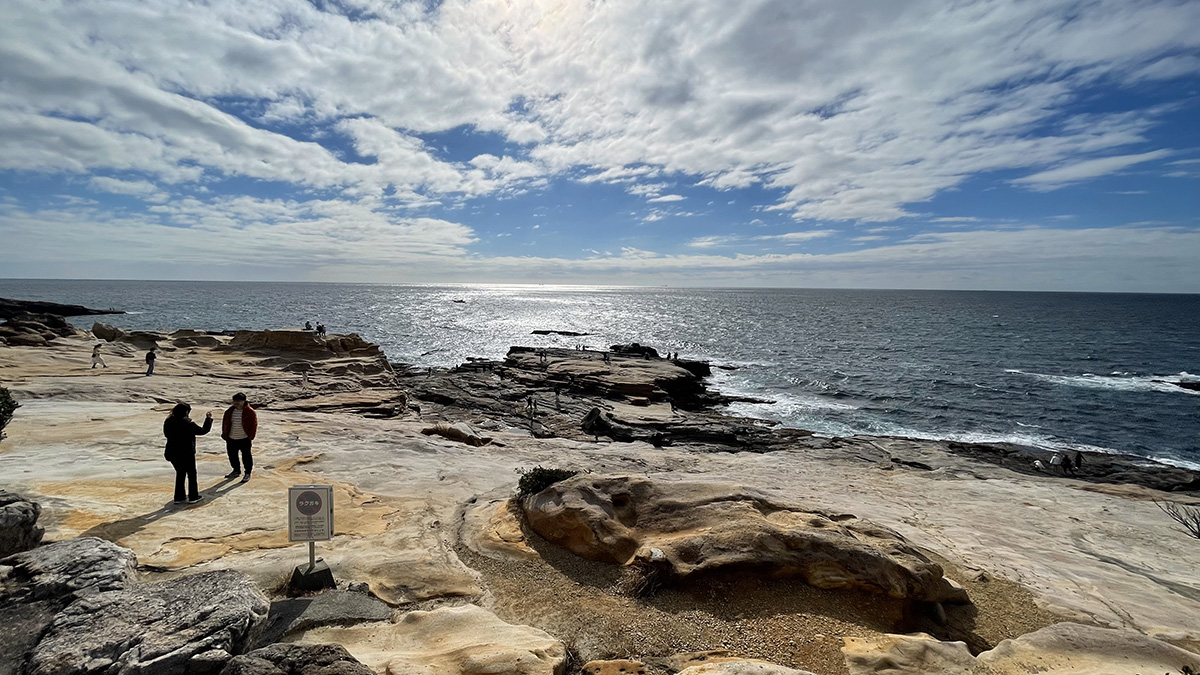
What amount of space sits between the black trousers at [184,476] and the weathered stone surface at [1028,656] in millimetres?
10260

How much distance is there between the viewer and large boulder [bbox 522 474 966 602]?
7.52 m

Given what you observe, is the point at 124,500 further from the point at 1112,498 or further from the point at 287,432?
the point at 1112,498

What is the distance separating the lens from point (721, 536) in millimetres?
7949

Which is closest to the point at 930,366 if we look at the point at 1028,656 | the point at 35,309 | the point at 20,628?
the point at 1028,656

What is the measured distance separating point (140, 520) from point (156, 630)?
5.35 metres

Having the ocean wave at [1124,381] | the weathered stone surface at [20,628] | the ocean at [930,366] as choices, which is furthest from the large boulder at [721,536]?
the ocean wave at [1124,381]

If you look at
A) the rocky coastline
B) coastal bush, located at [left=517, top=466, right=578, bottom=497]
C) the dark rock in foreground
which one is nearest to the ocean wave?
the rocky coastline

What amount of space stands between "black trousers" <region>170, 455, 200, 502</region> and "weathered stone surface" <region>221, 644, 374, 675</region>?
6.47 metres

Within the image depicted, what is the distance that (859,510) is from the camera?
13.0 m

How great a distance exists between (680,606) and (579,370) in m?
30.0

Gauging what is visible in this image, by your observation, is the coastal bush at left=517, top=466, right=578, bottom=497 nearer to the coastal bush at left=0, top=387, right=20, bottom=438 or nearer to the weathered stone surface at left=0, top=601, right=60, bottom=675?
the weathered stone surface at left=0, top=601, right=60, bottom=675

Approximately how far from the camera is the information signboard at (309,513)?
261 inches

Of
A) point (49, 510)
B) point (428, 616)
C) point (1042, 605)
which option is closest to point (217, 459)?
point (49, 510)

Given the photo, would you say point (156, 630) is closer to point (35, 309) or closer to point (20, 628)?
point (20, 628)
